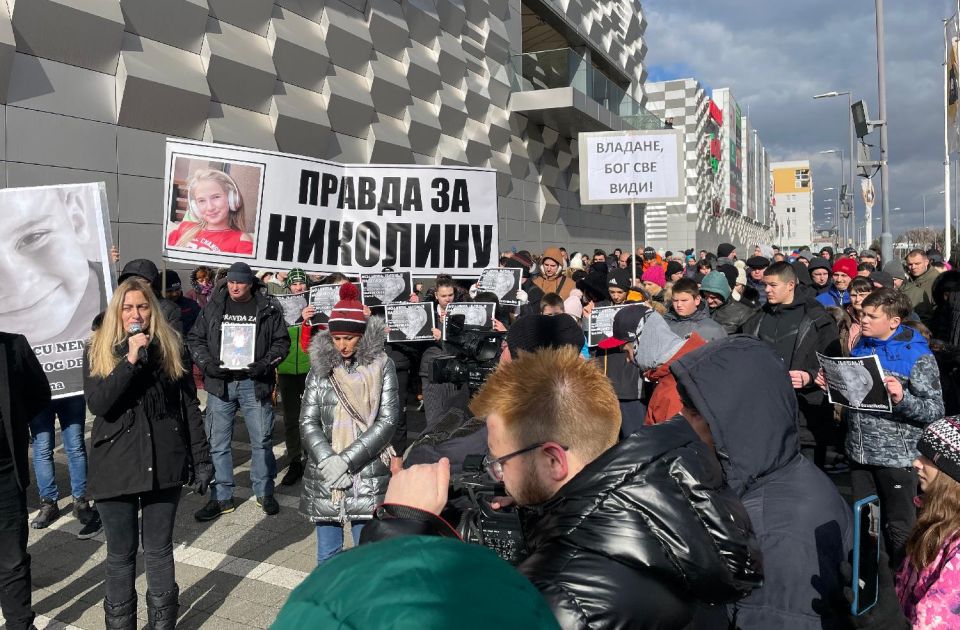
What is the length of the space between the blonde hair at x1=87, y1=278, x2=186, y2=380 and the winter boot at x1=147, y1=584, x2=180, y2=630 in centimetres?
110

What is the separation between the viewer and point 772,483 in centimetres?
199

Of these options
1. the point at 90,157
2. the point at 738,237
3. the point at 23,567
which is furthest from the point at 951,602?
the point at 738,237

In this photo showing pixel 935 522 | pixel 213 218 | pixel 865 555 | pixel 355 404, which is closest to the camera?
pixel 865 555

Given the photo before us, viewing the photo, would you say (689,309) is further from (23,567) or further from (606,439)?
(23,567)

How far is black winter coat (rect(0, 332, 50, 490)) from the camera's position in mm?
3342

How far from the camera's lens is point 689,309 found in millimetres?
5180

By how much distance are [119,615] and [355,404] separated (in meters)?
1.51

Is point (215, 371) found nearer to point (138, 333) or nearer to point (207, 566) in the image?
point (207, 566)

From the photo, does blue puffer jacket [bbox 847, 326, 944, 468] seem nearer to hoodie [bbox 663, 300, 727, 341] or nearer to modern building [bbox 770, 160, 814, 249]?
hoodie [bbox 663, 300, 727, 341]

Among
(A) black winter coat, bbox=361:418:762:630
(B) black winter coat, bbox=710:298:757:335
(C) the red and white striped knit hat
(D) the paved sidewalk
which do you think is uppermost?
(C) the red and white striped knit hat

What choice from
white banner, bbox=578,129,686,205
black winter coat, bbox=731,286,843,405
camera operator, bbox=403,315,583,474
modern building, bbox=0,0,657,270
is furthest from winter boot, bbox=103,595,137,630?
white banner, bbox=578,129,686,205

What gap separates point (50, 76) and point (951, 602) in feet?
32.9

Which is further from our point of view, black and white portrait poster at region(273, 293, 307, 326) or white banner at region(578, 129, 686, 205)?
white banner at region(578, 129, 686, 205)

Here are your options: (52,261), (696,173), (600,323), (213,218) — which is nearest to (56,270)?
(52,261)
